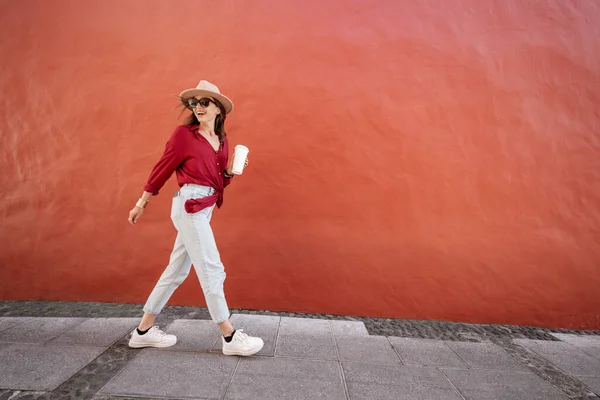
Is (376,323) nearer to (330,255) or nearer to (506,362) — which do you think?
(330,255)

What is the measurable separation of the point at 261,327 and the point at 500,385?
171 cm

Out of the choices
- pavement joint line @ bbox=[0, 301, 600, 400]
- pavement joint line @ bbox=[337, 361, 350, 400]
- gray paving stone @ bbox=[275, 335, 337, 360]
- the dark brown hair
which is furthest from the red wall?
pavement joint line @ bbox=[337, 361, 350, 400]

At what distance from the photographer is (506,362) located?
92.1 inches

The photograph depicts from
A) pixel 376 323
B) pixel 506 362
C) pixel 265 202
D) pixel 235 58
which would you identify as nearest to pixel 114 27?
pixel 235 58

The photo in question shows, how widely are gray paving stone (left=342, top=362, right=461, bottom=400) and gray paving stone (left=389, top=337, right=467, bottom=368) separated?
0.12 m

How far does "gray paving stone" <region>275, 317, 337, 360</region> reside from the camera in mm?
2277

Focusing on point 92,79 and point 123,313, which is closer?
point 123,313

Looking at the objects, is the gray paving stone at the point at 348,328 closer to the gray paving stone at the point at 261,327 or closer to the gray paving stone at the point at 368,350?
the gray paving stone at the point at 368,350

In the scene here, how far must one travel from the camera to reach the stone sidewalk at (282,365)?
1824 mm

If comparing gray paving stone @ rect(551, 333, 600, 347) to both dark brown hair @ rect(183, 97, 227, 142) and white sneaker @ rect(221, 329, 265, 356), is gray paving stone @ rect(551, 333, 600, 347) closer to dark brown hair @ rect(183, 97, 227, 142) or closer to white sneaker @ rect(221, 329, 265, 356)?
white sneaker @ rect(221, 329, 265, 356)

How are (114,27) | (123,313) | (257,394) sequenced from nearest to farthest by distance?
(257,394) < (123,313) < (114,27)

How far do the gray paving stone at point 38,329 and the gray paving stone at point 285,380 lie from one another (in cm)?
151

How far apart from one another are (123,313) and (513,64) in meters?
4.17

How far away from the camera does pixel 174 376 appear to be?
6.28 ft
